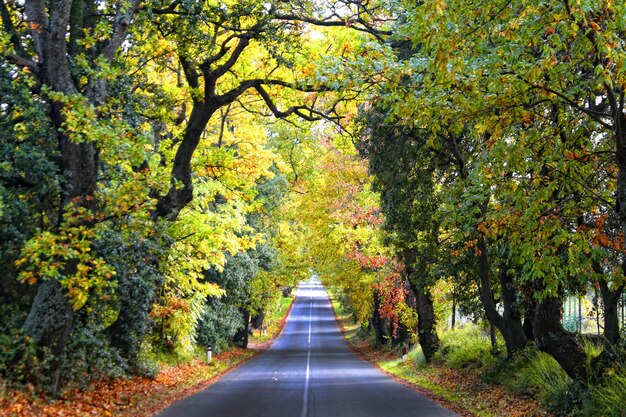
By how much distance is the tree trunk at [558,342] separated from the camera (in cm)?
1091

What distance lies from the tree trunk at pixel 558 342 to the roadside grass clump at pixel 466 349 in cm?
548

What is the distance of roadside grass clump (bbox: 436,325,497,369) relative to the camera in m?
18.4

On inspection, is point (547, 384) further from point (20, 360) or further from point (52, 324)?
point (20, 360)

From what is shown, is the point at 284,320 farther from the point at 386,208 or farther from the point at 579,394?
the point at 579,394

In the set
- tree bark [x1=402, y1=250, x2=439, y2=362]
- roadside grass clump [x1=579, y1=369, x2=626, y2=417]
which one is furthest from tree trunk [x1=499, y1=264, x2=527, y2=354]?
tree bark [x1=402, y1=250, x2=439, y2=362]

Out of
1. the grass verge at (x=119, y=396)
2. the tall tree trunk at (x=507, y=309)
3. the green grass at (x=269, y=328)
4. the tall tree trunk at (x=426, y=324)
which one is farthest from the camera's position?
the green grass at (x=269, y=328)

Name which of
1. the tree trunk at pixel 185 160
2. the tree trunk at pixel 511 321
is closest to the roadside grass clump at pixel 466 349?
the tree trunk at pixel 511 321

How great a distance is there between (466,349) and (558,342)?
29.1ft

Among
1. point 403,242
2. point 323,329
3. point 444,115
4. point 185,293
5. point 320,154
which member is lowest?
point 323,329

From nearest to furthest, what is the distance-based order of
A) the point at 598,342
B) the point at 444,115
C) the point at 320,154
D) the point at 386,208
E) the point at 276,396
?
the point at 444,115, the point at 598,342, the point at 276,396, the point at 386,208, the point at 320,154

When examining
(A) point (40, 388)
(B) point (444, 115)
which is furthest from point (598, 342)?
(A) point (40, 388)

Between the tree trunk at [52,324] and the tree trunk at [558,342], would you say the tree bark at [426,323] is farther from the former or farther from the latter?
the tree trunk at [52,324]

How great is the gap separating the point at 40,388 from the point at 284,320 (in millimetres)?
61923

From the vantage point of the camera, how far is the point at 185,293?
21688 mm
